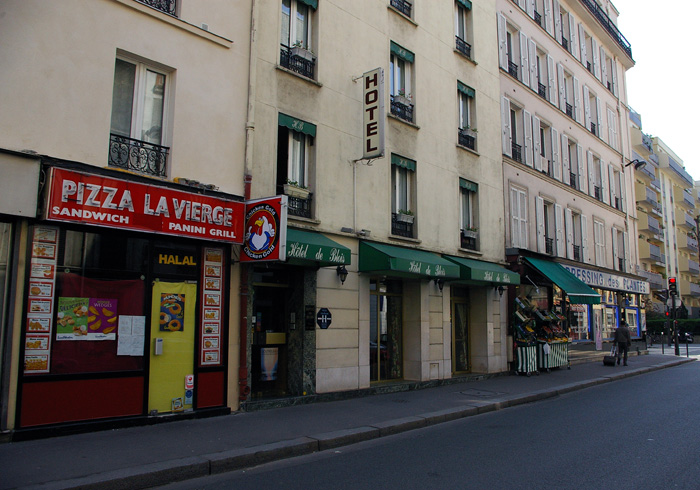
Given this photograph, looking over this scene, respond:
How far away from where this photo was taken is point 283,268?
11258mm

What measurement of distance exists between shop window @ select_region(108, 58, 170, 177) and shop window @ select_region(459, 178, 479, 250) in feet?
31.2

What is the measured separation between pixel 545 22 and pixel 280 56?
1528cm

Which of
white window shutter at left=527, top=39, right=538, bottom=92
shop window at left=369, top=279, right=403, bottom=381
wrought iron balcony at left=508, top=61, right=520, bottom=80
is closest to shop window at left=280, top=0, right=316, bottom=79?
shop window at left=369, top=279, right=403, bottom=381

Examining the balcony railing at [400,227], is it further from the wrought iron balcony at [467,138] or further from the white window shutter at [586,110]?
the white window shutter at [586,110]

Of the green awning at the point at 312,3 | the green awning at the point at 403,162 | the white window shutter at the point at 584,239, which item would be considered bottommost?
the white window shutter at the point at 584,239

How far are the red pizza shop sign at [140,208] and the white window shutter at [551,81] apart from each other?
16.6m

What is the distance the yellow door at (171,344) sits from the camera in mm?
8594

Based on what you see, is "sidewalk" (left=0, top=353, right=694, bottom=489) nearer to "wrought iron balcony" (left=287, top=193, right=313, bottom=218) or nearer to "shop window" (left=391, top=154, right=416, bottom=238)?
"wrought iron balcony" (left=287, top=193, right=313, bottom=218)

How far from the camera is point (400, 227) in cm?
1377

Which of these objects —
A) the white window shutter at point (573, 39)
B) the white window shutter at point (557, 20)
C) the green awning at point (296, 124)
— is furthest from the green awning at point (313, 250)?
the white window shutter at point (573, 39)

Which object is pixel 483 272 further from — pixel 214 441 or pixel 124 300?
pixel 124 300

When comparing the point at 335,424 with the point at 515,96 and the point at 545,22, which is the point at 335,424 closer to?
the point at 515,96

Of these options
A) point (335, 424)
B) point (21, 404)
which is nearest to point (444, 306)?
point (335, 424)

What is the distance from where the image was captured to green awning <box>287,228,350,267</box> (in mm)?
9789
